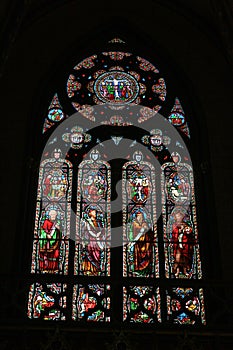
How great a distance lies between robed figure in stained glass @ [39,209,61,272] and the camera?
11.2 m

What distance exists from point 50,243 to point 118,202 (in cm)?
145

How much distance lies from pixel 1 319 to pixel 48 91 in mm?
5067

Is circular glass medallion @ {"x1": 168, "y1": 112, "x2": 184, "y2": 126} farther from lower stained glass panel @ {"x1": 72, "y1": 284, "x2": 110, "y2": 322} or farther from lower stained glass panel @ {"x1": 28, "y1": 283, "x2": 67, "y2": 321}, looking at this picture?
lower stained glass panel @ {"x1": 28, "y1": 283, "x2": 67, "y2": 321}

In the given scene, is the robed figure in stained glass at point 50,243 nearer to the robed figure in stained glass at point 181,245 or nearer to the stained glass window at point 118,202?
the stained glass window at point 118,202

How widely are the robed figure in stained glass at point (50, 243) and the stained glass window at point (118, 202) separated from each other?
0.06ft

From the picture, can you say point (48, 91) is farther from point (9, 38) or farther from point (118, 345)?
point (118, 345)

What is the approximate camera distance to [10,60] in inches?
525

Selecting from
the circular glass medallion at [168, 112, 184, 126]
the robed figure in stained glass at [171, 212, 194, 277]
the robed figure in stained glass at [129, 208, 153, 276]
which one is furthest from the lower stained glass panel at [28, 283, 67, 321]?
the circular glass medallion at [168, 112, 184, 126]

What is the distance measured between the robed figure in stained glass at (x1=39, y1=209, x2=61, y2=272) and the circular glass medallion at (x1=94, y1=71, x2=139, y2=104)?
288 cm

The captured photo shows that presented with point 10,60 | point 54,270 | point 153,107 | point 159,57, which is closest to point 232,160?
point 153,107

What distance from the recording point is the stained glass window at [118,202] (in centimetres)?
1068

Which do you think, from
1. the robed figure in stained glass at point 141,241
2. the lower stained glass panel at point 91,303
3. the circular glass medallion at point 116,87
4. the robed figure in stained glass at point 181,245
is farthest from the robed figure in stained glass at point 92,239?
the circular glass medallion at point 116,87

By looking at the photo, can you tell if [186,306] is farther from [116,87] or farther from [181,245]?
[116,87]

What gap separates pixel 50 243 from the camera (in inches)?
450
